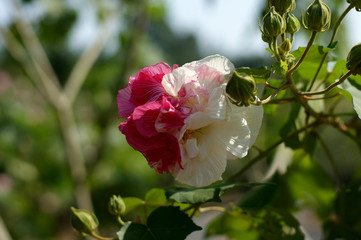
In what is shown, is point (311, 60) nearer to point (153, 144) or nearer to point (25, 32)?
point (153, 144)

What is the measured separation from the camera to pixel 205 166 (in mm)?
329

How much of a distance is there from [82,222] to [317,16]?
296mm

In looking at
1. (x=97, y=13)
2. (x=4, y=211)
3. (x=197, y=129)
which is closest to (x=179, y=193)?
(x=197, y=129)

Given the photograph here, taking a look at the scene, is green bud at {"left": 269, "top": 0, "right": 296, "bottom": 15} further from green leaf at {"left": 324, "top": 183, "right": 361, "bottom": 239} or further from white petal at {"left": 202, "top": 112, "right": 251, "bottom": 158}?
green leaf at {"left": 324, "top": 183, "right": 361, "bottom": 239}

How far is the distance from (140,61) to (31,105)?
4.23 feet


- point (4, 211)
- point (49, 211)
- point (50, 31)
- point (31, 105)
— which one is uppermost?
point (50, 31)

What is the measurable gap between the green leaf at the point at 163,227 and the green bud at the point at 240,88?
0.13 meters

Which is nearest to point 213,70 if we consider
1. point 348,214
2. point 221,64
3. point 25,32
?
point 221,64

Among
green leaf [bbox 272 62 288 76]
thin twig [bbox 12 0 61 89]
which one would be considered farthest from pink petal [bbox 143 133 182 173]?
thin twig [bbox 12 0 61 89]

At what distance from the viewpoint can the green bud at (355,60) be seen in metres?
0.31

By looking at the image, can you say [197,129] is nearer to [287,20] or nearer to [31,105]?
[287,20]

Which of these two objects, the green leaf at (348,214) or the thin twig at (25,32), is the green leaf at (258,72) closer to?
the green leaf at (348,214)

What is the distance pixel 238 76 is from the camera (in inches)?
11.5

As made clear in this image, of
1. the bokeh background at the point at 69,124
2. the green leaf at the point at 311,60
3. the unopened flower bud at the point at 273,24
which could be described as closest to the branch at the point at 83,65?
the bokeh background at the point at 69,124
